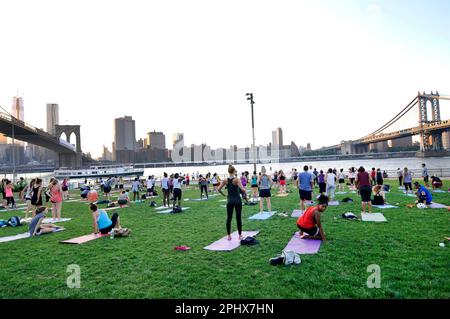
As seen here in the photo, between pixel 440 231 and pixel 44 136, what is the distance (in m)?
59.2

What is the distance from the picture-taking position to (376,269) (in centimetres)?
510

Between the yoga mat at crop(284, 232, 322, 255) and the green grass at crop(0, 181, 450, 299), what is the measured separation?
20cm

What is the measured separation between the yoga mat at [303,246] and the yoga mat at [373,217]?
3.18 meters

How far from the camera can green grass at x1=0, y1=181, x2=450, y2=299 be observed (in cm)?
457

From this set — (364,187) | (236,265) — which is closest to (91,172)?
(364,187)

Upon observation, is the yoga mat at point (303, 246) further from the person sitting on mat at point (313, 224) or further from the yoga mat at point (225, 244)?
the yoga mat at point (225, 244)

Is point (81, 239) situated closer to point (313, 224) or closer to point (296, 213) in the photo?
point (313, 224)

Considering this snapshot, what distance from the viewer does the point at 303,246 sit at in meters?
6.84

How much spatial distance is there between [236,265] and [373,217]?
616 cm

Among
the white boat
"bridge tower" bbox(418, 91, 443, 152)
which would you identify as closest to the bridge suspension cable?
"bridge tower" bbox(418, 91, 443, 152)

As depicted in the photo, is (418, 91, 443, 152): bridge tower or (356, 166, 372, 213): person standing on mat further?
(418, 91, 443, 152): bridge tower

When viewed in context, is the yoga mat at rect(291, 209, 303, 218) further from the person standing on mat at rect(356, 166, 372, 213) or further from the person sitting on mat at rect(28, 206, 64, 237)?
the person sitting on mat at rect(28, 206, 64, 237)

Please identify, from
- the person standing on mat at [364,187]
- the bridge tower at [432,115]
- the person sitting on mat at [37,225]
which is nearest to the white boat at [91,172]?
the person sitting on mat at [37,225]
